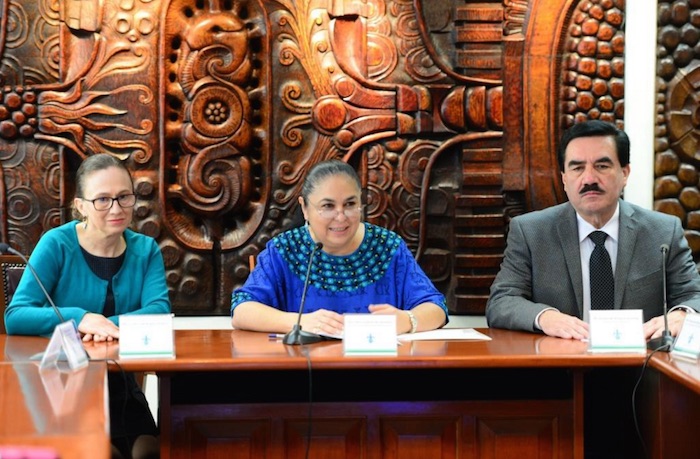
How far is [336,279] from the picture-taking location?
10.2 ft

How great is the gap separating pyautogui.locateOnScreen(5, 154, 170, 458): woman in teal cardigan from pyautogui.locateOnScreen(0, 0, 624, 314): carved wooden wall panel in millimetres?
722

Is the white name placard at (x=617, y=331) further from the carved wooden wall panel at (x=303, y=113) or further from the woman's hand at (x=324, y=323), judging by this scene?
the carved wooden wall panel at (x=303, y=113)

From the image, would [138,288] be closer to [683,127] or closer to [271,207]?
[271,207]

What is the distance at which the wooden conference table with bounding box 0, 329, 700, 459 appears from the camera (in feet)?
Answer: 8.40

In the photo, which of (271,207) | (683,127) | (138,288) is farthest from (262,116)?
(683,127)

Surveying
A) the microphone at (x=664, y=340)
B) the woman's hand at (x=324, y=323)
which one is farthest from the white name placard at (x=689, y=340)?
the woman's hand at (x=324, y=323)

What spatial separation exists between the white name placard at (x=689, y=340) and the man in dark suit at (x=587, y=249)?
20.3 inches

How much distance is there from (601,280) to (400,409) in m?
0.91

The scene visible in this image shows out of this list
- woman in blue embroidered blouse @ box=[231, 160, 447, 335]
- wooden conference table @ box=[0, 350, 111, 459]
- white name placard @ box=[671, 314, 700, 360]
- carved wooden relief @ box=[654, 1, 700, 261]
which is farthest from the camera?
carved wooden relief @ box=[654, 1, 700, 261]

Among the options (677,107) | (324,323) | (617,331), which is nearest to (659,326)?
(617,331)

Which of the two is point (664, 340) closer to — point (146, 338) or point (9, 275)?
point (146, 338)

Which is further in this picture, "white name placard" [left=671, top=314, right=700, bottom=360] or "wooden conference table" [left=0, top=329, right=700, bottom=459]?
"wooden conference table" [left=0, top=329, right=700, bottom=459]

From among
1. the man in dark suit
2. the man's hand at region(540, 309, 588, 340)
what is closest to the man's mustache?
the man in dark suit

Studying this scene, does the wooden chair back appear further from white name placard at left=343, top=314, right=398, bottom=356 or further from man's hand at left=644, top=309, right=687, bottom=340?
man's hand at left=644, top=309, right=687, bottom=340
